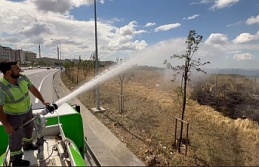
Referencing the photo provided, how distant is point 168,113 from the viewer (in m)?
12.3

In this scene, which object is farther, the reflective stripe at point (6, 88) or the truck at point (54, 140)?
the truck at point (54, 140)

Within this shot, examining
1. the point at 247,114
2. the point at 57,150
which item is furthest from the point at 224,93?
the point at 57,150

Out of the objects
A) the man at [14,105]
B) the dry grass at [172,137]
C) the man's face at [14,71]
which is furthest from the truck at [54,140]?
the dry grass at [172,137]

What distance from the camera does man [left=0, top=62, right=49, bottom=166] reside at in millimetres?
4203

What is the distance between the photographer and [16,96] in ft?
14.3

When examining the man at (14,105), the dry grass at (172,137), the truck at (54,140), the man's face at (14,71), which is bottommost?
the dry grass at (172,137)

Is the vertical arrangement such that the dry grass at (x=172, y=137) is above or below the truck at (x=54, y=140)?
below

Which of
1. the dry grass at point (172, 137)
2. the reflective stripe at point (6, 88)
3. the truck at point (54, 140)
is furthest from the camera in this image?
the dry grass at point (172, 137)

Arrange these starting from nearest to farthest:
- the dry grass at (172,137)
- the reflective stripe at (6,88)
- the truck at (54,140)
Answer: the reflective stripe at (6,88)
the truck at (54,140)
the dry grass at (172,137)

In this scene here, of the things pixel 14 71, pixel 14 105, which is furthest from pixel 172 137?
Answer: pixel 14 71

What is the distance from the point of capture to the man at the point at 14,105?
4.20 meters

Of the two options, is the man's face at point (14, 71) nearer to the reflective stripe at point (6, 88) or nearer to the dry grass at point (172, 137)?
the reflective stripe at point (6, 88)

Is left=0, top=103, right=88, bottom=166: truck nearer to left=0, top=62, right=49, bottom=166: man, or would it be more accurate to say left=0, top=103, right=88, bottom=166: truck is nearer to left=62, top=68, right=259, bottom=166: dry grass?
left=0, top=62, right=49, bottom=166: man

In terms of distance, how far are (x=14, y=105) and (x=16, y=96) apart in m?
0.16
